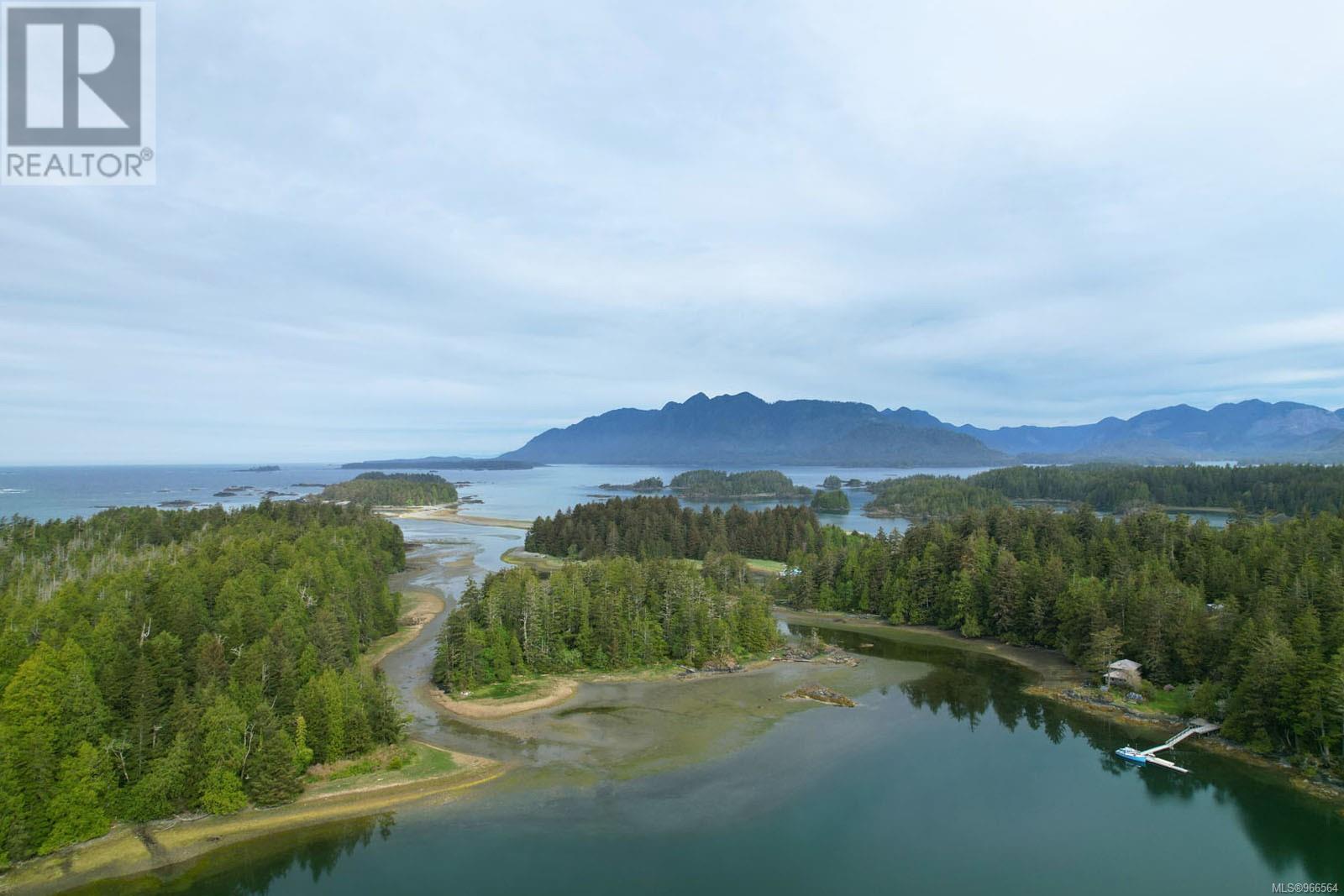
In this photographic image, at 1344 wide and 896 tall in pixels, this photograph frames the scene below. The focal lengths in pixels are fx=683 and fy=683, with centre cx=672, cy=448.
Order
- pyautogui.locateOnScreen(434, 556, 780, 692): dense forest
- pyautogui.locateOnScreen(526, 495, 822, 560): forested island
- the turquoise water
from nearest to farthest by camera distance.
→ the turquoise water
pyautogui.locateOnScreen(434, 556, 780, 692): dense forest
pyautogui.locateOnScreen(526, 495, 822, 560): forested island

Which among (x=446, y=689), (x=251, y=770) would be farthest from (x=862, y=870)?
(x=446, y=689)

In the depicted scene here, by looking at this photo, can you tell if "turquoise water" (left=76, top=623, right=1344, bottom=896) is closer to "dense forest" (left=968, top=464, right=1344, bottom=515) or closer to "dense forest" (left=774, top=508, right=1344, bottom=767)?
"dense forest" (left=774, top=508, right=1344, bottom=767)

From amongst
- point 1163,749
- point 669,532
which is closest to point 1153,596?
point 1163,749

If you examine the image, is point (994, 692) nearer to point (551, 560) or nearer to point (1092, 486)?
point (551, 560)

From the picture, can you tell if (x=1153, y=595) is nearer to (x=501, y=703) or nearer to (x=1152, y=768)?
(x=1152, y=768)

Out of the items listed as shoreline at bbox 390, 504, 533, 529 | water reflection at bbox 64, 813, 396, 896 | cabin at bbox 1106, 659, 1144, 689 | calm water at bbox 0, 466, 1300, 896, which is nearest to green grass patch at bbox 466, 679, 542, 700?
calm water at bbox 0, 466, 1300, 896

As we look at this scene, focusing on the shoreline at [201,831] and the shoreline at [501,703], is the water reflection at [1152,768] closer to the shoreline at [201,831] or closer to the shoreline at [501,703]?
the shoreline at [501,703]
